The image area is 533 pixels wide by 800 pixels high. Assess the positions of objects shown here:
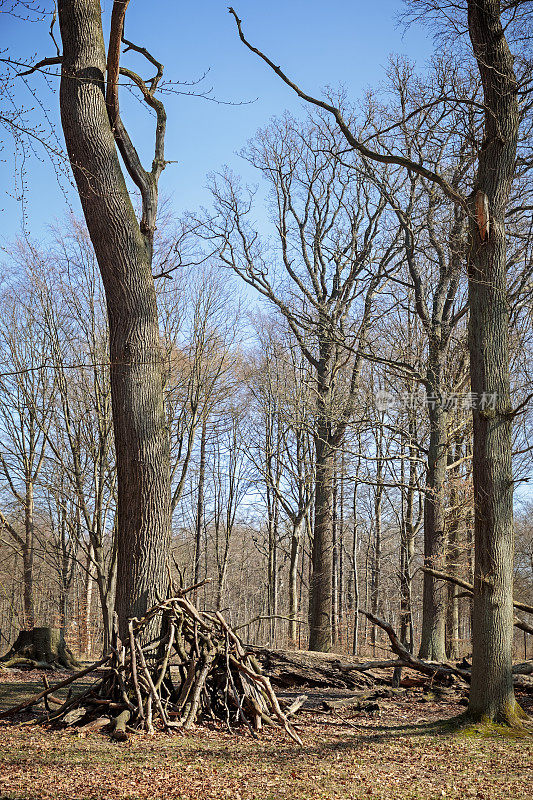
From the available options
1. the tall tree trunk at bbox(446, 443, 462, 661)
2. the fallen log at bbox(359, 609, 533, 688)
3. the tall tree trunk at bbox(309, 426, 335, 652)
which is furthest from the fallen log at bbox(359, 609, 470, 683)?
the tall tree trunk at bbox(309, 426, 335, 652)

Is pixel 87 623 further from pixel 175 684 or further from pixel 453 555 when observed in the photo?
pixel 175 684

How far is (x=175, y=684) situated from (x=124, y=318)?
149 inches

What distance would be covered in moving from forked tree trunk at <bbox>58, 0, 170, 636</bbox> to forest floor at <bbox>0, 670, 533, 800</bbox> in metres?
1.49

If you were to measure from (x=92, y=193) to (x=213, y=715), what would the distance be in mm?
5332

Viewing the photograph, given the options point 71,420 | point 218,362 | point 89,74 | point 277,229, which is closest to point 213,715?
point 89,74

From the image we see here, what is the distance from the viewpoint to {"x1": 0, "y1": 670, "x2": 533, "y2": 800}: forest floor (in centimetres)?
387

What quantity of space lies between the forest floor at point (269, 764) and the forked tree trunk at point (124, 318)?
1486 mm

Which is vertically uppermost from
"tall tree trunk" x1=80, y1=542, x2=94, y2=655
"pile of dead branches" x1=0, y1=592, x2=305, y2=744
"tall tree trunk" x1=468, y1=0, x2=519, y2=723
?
"tall tree trunk" x1=468, y1=0, x2=519, y2=723

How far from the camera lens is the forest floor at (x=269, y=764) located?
3869mm

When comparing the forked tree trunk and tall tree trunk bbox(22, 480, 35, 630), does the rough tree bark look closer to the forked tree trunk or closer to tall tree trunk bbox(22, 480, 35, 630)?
the forked tree trunk

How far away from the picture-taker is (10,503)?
60.6 ft

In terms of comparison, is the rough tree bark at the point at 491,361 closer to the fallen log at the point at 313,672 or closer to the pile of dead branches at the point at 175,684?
the pile of dead branches at the point at 175,684

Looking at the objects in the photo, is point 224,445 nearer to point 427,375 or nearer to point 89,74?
point 427,375

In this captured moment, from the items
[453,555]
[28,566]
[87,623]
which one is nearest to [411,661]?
[453,555]
